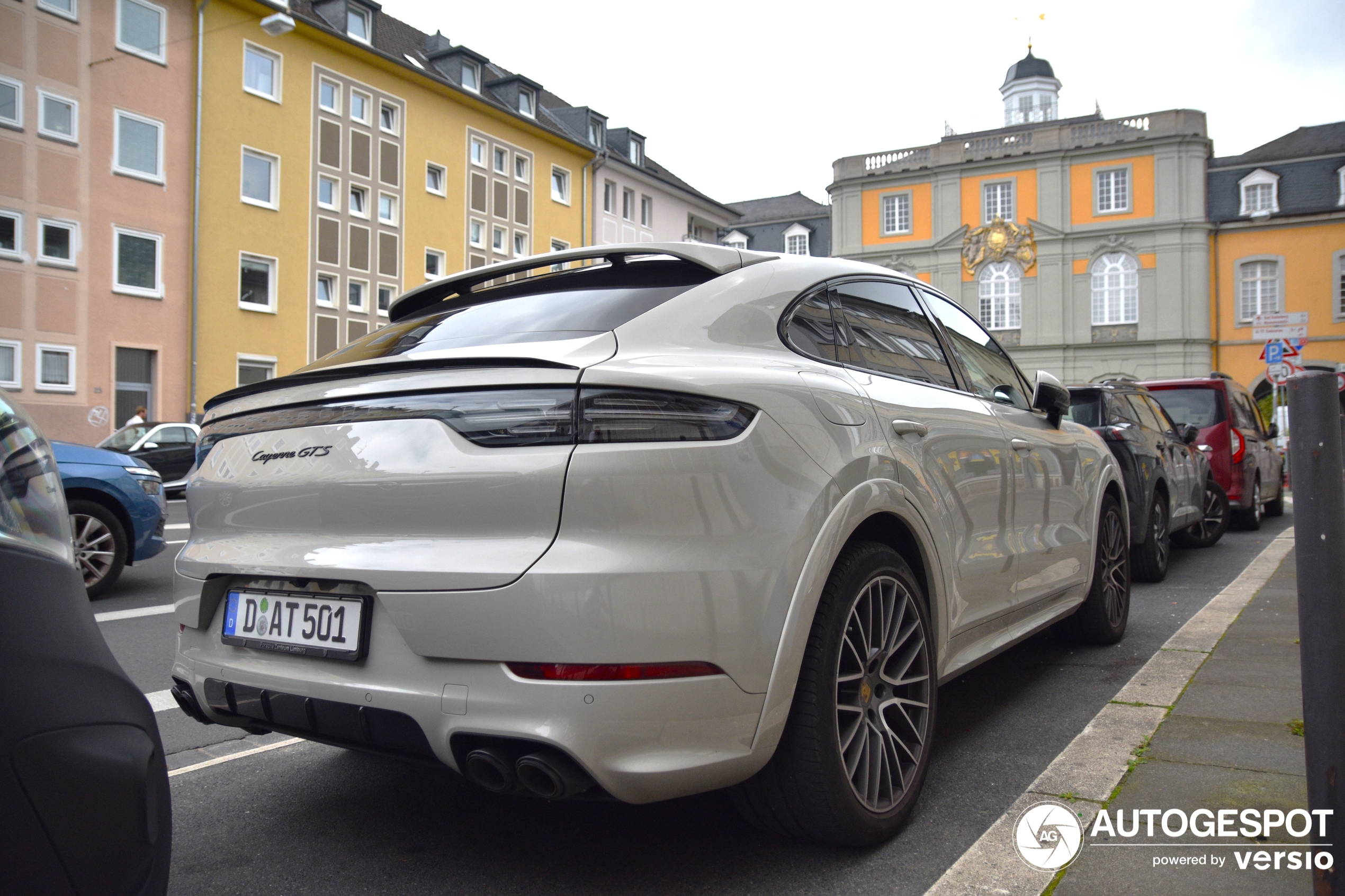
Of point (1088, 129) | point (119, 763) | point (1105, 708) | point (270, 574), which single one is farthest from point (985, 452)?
point (1088, 129)

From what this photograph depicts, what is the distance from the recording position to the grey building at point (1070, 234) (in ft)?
152

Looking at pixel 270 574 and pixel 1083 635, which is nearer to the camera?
pixel 270 574

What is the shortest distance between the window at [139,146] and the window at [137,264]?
4.83ft

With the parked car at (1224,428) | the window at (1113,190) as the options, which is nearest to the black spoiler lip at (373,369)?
the parked car at (1224,428)

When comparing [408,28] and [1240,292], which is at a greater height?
[408,28]

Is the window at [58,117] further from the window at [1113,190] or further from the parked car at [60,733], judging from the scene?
the window at [1113,190]

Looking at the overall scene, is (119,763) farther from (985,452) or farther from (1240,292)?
(1240,292)

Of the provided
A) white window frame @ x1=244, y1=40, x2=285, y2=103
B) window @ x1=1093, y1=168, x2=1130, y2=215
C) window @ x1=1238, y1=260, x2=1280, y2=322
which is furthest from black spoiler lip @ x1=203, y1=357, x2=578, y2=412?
window @ x1=1238, y1=260, x2=1280, y2=322

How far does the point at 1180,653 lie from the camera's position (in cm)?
480

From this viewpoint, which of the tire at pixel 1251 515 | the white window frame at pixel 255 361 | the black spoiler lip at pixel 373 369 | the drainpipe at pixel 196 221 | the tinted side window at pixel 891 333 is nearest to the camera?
the black spoiler lip at pixel 373 369

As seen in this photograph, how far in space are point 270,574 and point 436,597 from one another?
1.84 ft

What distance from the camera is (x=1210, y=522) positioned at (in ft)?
33.8

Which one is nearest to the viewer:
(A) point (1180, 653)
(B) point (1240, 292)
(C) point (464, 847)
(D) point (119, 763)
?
(D) point (119, 763)

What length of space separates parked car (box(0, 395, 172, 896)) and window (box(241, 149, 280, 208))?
29.0 m
